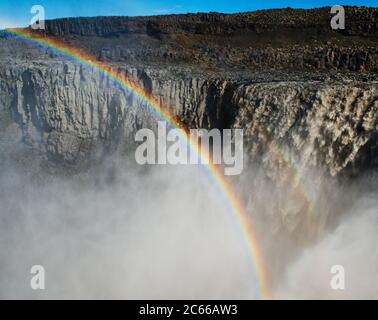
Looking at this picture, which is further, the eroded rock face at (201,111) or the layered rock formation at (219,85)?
the layered rock formation at (219,85)

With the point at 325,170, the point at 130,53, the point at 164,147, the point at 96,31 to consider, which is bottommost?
the point at 325,170

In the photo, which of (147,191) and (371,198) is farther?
(147,191)

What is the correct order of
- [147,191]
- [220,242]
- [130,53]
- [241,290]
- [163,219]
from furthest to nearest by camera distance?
1. [130,53]
2. [147,191]
3. [163,219]
4. [220,242]
5. [241,290]

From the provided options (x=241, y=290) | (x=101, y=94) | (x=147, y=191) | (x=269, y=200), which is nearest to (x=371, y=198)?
(x=269, y=200)

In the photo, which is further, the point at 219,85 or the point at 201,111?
the point at 201,111

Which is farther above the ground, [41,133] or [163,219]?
[41,133]

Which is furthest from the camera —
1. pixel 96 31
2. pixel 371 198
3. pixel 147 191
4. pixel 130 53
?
pixel 96 31

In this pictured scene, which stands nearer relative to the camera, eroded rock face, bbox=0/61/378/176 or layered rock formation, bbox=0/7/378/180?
eroded rock face, bbox=0/61/378/176

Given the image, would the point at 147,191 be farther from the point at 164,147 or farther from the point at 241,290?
the point at 241,290

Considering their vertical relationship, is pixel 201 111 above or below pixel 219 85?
below
